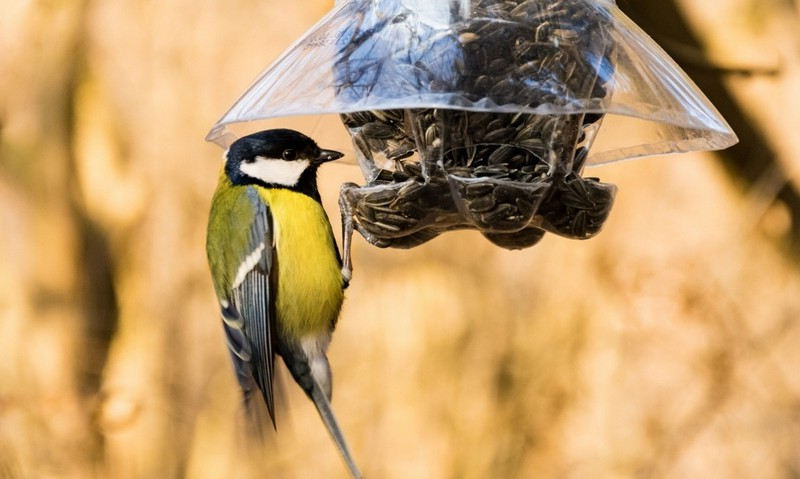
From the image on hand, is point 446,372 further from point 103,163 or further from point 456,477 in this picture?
point 103,163

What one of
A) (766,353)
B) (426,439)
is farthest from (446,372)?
(766,353)

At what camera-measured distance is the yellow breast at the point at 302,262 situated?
260cm

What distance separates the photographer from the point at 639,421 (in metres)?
4.07

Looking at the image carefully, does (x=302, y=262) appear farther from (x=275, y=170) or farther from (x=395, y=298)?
(x=395, y=298)

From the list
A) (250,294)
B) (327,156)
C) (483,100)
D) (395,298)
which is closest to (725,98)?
(395,298)

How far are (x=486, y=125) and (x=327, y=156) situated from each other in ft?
1.53

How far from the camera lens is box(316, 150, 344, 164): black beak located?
97.2 inches

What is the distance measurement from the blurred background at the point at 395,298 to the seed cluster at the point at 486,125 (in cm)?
170

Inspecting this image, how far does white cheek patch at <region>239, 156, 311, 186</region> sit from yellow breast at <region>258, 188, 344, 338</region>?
0.04m

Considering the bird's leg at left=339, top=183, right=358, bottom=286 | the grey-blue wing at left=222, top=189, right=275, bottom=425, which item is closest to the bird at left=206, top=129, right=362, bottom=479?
the grey-blue wing at left=222, top=189, right=275, bottom=425

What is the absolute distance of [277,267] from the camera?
8.61ft

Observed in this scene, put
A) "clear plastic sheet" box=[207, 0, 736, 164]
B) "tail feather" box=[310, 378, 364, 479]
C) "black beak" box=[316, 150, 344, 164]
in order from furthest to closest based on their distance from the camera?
"tail feather" box=[310, 378, 364, 479], "black beak" box=[316, 150, 344, 164], "clear plastic sheet" box=[207, 0, 736, 164]

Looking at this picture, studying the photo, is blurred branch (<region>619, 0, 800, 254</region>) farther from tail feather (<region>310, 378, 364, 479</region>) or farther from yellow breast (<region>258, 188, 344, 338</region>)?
tail feather (<region>310, 378, 364, 479</region>)

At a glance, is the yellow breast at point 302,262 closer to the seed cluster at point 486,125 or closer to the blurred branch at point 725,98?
the seed cluster at point 486,125
